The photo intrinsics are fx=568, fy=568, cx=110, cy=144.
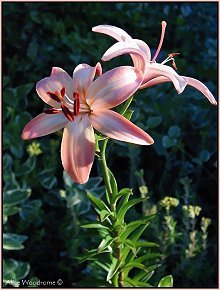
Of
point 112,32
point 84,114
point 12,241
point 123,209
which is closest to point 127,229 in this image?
point 123,209

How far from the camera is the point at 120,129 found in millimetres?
923

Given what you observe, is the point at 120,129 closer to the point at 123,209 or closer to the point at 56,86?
the point at 56,86

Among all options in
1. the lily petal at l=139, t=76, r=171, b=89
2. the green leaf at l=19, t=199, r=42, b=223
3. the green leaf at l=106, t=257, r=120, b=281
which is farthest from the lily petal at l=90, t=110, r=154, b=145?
the green leaf at l=19, t=199, r=42, b=223

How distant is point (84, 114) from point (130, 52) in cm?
14

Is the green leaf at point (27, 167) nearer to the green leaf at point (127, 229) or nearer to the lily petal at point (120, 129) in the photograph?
the green leaf at point (127, 229)

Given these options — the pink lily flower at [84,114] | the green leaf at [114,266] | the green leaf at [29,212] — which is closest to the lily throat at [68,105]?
the pink lily flower at [84,114]

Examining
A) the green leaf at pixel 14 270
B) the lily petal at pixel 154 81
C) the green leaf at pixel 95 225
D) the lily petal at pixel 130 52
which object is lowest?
the green leaf at pixel 14 270

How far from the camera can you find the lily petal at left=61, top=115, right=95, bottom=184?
934 millimetres

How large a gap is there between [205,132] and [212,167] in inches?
8.0

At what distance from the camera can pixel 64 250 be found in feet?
6.46

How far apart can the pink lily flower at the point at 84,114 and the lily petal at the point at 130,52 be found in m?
0.02

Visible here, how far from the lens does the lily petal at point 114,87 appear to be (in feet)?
3.00

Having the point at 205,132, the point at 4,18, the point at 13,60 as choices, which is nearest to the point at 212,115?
the point at 205,132

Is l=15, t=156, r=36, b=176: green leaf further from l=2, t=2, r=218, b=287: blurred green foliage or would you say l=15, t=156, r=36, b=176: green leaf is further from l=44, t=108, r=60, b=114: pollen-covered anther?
l=44, t=108, r=60, b=114: pollen-covered anther
